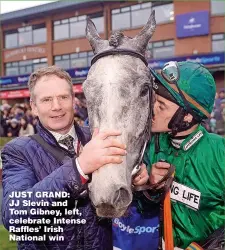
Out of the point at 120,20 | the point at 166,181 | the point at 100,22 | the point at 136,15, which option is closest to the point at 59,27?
the point at 100,22

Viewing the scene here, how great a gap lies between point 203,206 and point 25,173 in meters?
0.91

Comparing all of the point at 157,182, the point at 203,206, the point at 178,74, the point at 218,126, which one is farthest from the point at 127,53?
the point at 218,126

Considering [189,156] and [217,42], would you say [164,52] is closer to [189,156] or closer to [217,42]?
[217,42]

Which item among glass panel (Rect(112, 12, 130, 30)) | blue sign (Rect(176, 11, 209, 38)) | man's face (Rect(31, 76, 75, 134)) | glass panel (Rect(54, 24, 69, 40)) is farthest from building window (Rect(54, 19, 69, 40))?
man's face (Rect(31, 76, 75, 134))

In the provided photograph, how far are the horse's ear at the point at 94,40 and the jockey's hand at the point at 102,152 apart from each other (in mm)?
511

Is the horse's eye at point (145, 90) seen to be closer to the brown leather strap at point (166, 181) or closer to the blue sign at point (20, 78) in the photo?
the brown leather strap at point (166, 181)

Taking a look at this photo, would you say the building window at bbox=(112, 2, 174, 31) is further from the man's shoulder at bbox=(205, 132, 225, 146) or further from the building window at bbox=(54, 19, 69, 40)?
the man's shoulder at bbox=(205, 132, 225, 146)

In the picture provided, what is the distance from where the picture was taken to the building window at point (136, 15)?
49.6ft

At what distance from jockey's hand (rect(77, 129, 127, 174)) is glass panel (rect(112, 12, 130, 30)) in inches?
624

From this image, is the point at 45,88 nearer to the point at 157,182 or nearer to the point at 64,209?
the point at 64,209

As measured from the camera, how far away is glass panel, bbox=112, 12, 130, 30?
1720 cm

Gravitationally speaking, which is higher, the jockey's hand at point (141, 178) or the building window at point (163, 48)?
the building window at point (163, 48)

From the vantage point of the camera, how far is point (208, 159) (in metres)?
1.98

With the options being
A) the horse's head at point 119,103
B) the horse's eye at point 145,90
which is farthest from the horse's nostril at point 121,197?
the horse's eye at point 145,90
